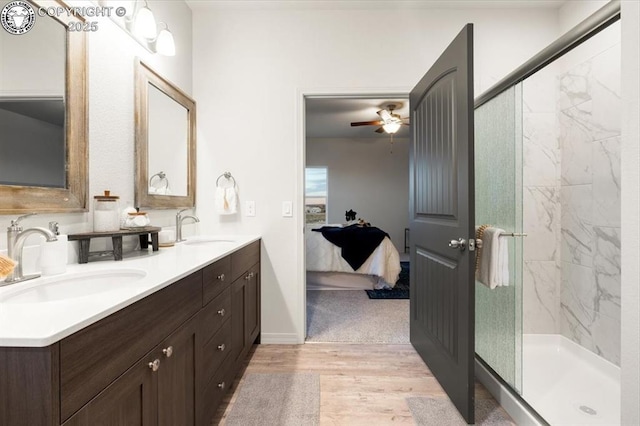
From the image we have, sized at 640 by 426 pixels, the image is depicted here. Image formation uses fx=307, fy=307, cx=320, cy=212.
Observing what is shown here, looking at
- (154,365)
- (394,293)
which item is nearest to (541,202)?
(394,293)

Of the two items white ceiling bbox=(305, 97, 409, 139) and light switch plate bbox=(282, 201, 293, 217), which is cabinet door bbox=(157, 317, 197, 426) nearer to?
light switch plate bbox=(282, 201, 293, 217)

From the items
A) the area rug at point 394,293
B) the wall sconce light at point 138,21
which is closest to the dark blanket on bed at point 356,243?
the area rug at point 394,293

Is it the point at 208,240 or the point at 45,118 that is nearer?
the point at 45,118

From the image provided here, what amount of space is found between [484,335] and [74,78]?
2.53m

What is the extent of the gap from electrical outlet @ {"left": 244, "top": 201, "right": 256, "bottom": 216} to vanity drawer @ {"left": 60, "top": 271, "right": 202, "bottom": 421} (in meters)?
1.34

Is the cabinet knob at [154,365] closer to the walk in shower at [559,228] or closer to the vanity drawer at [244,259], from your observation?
the vanity drawer at [244,259]

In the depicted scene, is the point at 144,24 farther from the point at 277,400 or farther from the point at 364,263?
the point at 364,263

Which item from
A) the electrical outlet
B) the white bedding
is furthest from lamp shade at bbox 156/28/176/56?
the white bedding

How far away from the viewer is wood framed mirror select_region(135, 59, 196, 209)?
181cm

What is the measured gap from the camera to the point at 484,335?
1880 mm

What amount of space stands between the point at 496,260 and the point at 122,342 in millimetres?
1703

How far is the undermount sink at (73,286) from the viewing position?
3.14 feet

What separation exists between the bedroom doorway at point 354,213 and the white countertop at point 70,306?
151 centimetres

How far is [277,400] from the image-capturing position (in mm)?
1724
